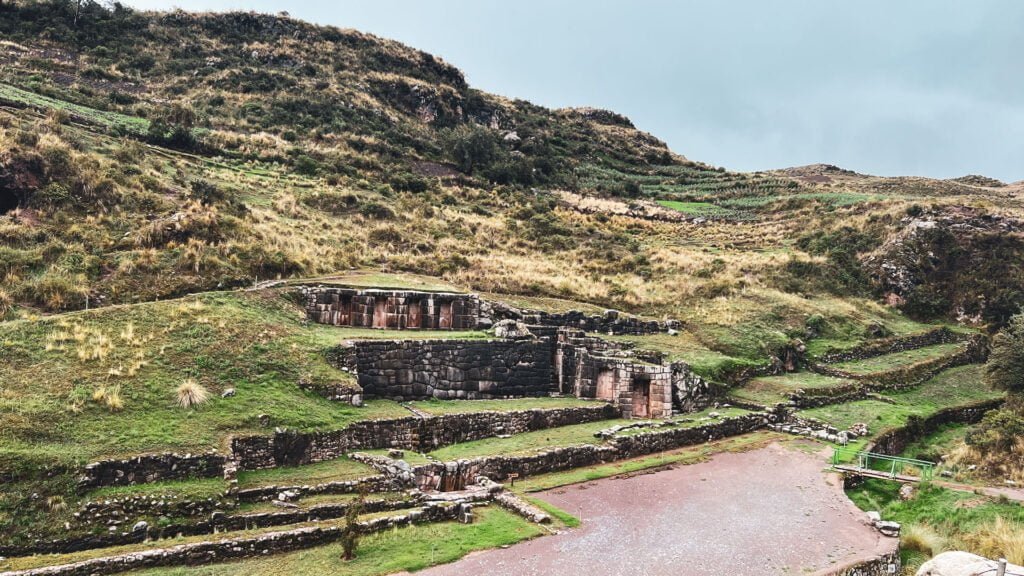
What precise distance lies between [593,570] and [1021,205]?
62961 millimetres

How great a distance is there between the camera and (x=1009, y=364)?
2017cm

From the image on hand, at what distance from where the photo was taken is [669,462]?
16781mm

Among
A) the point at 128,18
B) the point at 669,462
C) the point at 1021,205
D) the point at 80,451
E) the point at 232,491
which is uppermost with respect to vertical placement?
the point at 128,18

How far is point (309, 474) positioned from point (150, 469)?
3.06 m

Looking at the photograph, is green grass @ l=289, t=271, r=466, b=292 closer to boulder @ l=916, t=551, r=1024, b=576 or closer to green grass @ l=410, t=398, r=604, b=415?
green grass @ l=410, t=398, r=604, b=415

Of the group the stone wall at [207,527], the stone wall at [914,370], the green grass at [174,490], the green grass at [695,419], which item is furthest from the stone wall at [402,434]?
the stone wall at [914,370]

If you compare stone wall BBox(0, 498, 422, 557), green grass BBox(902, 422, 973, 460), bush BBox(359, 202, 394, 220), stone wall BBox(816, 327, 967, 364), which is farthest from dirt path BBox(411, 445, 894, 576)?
bush BBox(359, 202, 394, 220)

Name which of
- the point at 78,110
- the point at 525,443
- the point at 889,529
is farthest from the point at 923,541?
the point at 78,110

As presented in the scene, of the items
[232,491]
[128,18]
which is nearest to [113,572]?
[232,491]

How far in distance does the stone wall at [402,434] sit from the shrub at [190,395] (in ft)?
5.19

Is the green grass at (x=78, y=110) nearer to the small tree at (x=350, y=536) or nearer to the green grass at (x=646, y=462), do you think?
the small tree at (x=350, y=536)

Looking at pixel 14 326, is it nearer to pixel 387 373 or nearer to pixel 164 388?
pixel 164 388

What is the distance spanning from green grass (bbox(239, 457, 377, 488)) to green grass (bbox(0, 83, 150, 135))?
28.4 metres

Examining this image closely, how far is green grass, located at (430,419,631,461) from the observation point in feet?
51.2
